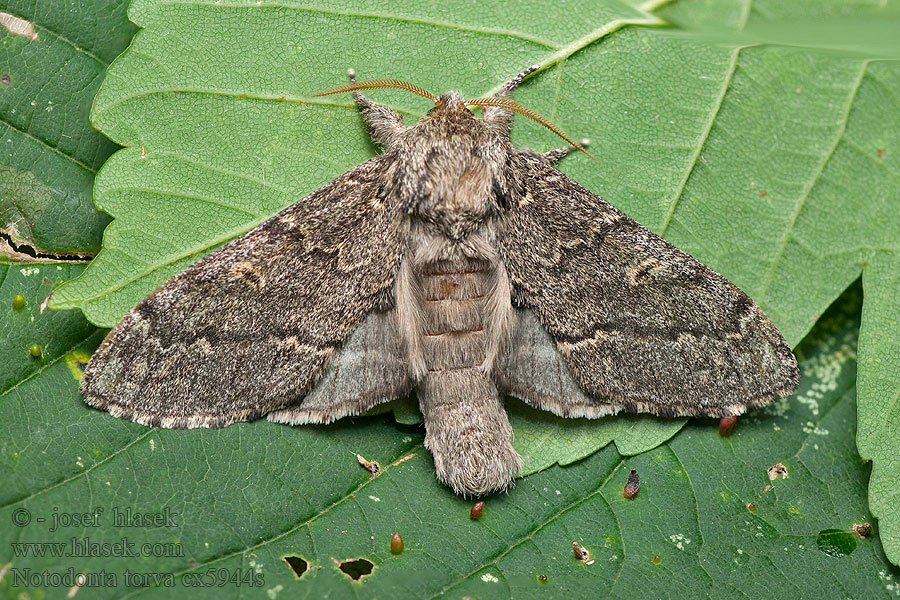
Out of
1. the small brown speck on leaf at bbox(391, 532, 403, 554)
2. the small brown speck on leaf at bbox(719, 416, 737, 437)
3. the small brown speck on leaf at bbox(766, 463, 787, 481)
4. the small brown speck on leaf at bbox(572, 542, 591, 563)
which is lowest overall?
the small brown speck on leaf at bbox(572, 542, 591, 563)

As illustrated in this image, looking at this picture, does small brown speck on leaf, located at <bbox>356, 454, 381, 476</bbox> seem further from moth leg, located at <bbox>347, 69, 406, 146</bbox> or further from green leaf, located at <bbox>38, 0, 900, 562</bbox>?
moth leg, located at <bbox>347, 69, 406, 146</bbox>

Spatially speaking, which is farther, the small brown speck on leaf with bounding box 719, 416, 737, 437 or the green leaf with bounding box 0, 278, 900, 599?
the small brown speck on leaf with bounding box 719, 416, 737, 437

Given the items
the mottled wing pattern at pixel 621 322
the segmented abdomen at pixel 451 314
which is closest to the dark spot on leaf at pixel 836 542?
the mottled wing pattern at pixel 621 322

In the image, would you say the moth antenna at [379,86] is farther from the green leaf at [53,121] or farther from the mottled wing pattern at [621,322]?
the green leaf at [53,121]

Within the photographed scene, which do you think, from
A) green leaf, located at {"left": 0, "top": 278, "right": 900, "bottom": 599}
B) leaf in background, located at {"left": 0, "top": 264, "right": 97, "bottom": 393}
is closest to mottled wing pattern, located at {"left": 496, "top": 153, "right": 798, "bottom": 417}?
green leaf, located at {"left": 0, "top": 278, "right": 900, "bottom": 599}

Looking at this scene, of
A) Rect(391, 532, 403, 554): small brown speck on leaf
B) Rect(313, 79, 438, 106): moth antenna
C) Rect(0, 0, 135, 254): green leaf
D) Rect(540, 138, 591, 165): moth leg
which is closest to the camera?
Rect(391, 532, 403, 554): small brown speck on leaf
